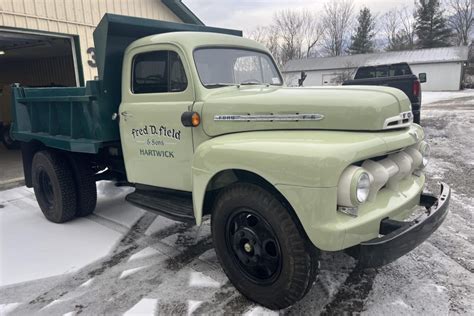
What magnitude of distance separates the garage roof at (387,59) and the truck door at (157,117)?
38706 millimetres

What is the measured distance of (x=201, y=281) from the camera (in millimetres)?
3477

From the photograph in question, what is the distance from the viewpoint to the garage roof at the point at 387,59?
123 feet

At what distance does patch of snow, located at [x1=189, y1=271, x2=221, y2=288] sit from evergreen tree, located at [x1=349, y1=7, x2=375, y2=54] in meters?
55.8

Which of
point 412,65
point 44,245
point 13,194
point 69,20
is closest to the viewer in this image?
point 44,245

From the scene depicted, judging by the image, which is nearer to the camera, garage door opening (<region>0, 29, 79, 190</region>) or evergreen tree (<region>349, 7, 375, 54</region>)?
garage door opening (<region>0, 29, 79, 190</region>)

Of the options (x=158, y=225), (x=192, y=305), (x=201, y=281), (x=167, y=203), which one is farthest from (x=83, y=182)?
(x=192, y=305)

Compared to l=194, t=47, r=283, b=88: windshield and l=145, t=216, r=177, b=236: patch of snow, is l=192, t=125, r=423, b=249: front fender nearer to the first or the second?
l=194, t=47, r=283, b=88: windshield

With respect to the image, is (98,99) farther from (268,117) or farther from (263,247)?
(263,247)

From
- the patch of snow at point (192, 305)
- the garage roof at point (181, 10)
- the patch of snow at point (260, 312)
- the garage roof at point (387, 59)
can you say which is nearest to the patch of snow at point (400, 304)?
the patch of snow at point (260, 312)

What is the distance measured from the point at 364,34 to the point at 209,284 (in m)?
57.1

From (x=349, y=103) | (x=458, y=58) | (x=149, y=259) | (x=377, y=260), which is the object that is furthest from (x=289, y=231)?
(x=458, y=58)

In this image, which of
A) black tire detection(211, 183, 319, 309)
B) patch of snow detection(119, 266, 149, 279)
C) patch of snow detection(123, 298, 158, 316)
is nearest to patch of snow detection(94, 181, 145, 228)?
patch of snow detection(119, 266, 149, 279)

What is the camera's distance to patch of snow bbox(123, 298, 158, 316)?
3047 mm

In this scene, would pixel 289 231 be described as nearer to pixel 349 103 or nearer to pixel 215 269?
pixel 349 103
